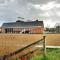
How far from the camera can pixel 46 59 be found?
8.73 metres

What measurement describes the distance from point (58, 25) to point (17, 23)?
2110cm

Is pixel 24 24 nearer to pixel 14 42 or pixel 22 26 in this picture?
pixel 22 26

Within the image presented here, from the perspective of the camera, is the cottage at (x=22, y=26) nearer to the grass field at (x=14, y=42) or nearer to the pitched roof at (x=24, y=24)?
the pitched roof at (x=24, y=24)

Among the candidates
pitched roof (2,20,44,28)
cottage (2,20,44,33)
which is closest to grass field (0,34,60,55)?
cottage (2,20,44,33)

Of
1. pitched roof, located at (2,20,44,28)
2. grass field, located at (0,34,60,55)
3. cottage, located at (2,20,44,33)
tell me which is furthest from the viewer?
pitched roof, located at (2,20,44,28)

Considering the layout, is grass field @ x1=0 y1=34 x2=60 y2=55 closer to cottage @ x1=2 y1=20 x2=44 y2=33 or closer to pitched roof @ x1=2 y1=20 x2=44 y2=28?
cottage @ x1=2 y1=20 x2=44 y2=33

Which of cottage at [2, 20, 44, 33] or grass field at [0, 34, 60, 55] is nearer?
grass field at [0, 34, 60, 55]

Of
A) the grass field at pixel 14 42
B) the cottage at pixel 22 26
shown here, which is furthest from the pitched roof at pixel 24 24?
the grass field at pixel 14 42

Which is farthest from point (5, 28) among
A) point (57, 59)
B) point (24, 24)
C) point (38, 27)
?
point (57, 59)

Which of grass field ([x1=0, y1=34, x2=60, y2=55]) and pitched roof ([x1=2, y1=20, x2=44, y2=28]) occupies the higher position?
pitched roof ([x1=2, y1=20, x2=44, y2=28])

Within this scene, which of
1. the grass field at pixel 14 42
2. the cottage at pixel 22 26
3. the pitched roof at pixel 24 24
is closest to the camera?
the grass field at pixel 14 42

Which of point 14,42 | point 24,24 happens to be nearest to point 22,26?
point 24,24

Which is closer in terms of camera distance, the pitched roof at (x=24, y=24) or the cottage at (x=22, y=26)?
the cottage at (x=22, y=26)

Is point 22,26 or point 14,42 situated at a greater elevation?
point 22,26
